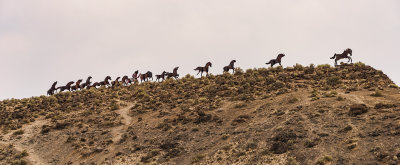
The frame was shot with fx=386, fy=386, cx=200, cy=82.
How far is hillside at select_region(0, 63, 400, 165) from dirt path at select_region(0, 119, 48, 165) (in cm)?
8

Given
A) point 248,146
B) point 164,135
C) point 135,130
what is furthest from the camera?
point 135,130

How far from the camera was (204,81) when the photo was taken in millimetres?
43281

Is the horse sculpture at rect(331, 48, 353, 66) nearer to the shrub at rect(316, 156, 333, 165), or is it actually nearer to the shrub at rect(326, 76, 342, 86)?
the shrub at rect(326, 76, 342, 86)

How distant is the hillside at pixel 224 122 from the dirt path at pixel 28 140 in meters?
0.08

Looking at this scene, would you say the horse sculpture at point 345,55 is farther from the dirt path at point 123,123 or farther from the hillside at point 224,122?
the dirt path at point 123,123

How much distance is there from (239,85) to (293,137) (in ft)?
51.9

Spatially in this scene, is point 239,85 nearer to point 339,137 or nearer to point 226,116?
point 226,116

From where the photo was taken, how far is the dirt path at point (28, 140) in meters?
29.5

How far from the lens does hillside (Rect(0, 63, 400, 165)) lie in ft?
73.6

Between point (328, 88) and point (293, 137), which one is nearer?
point (293, 137)

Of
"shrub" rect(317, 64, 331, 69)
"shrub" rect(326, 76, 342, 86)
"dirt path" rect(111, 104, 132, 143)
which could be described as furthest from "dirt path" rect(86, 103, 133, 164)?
"shrub" rect(317, 64, 331, 69)

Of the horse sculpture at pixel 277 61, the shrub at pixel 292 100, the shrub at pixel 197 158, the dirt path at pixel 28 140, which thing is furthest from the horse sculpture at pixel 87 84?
the shrub at pixel 197 158

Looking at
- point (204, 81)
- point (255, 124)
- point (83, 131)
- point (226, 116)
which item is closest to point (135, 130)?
point (83, 131)

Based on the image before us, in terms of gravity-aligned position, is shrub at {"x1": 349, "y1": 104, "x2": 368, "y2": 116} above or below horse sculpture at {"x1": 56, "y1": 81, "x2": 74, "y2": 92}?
below
